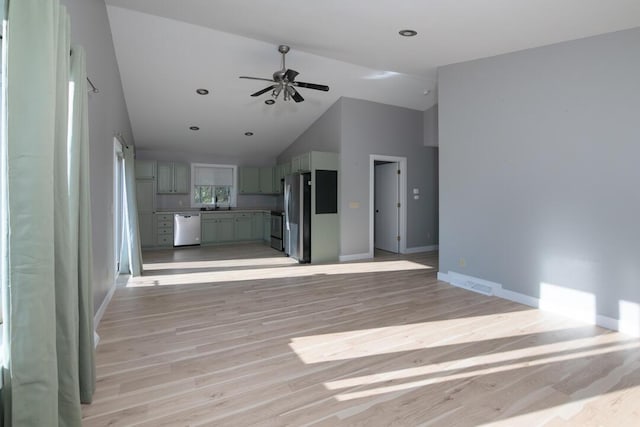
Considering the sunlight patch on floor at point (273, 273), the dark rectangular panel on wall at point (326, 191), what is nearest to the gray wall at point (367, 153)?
the dark rectangular panel on wall at point (326, 191)

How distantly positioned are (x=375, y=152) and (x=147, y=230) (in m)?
5.38

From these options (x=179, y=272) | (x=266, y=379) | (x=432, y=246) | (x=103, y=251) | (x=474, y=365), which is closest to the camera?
(x=266, y=379)

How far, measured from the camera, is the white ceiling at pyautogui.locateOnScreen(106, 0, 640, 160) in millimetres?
Result: 3139

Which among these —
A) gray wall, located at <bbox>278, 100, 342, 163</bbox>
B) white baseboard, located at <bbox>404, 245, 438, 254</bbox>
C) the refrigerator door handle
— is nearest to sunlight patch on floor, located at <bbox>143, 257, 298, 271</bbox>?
the refrigerator door handle

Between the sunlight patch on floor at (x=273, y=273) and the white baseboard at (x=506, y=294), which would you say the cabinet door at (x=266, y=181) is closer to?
the sunlight patch on floor at (x=273, y=273)

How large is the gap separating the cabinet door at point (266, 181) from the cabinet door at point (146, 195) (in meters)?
2.63

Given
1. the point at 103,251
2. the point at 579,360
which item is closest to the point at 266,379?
the point at 579,360

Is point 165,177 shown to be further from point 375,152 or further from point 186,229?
point 375,152

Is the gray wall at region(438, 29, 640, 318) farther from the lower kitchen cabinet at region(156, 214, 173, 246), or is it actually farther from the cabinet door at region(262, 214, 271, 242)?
the lower kitchen cabinet at region(156, 214, 173, 246)

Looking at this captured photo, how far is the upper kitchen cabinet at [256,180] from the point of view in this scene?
28.7 feet

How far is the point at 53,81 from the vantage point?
1.47m

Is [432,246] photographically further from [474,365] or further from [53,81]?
[53,81]

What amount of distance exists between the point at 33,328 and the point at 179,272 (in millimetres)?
4143

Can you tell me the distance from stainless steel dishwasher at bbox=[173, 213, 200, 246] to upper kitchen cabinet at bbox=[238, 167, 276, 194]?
151 cm
